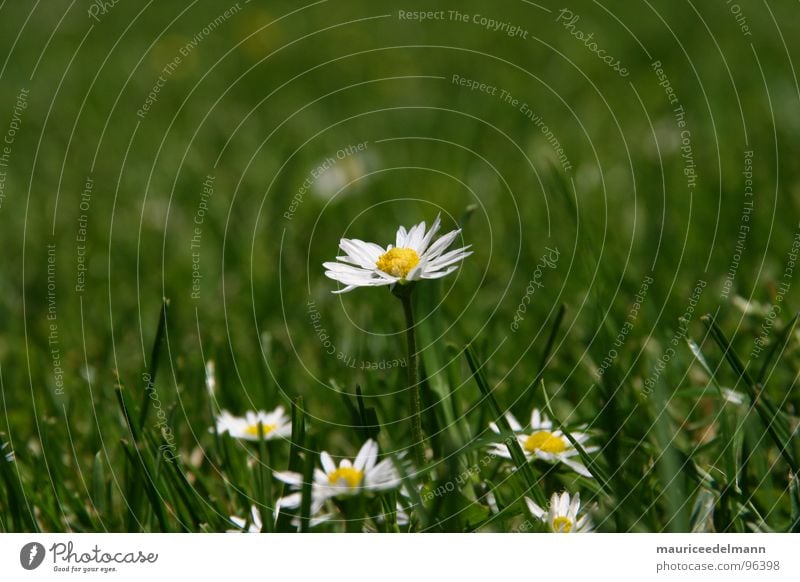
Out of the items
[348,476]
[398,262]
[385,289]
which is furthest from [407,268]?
[385,289]

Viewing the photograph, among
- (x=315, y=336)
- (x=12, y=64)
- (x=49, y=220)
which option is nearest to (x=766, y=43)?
(x=315, y=336)

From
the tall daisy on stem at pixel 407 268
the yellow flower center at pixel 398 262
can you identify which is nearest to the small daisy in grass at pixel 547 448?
the tall daisy on stem at pixel 407 268

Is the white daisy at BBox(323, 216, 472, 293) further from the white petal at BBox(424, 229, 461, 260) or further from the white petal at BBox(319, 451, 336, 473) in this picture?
the white petal at BBox(319, 451, 336, 473)

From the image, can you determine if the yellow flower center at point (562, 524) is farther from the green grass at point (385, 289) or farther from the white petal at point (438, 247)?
the white petal at point (438, 247)
